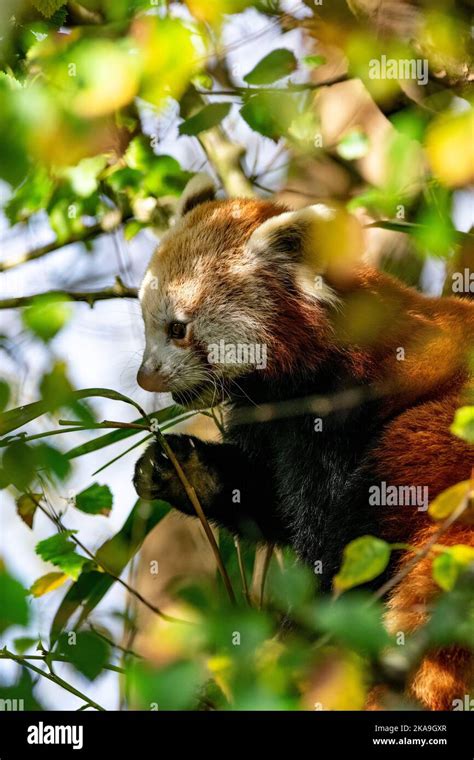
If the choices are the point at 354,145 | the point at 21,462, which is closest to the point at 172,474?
the point at 354,145

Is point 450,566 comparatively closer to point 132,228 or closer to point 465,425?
point 465,425

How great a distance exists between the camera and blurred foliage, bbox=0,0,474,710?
1380mm

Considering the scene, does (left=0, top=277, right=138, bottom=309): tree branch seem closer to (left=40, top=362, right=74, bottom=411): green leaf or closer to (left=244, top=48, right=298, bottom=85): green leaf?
(left=244, top=48, right=298, bottom=85): green leaf

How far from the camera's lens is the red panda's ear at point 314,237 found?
3016mm

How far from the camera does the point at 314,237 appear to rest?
10.4 ft

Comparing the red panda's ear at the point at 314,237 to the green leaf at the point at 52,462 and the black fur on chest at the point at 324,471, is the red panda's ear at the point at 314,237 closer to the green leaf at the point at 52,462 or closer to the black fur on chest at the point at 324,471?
the black fur on chest at the point at 324,471

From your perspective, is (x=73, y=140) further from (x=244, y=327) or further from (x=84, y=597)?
(x=84, y=597)

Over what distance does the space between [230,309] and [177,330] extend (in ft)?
0.74

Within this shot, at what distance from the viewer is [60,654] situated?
237 centimetres

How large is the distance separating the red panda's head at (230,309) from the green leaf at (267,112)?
0.34 meters

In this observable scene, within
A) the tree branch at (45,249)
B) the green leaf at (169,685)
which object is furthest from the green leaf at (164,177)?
the green leaf at (169,685)

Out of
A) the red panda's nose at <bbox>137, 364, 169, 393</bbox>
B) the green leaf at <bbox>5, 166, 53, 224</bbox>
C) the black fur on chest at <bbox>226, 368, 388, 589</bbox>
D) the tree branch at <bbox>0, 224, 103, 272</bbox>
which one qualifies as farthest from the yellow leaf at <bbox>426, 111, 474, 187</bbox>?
the tree branch at <bbox>0, 224, 103, 272</bbox>
